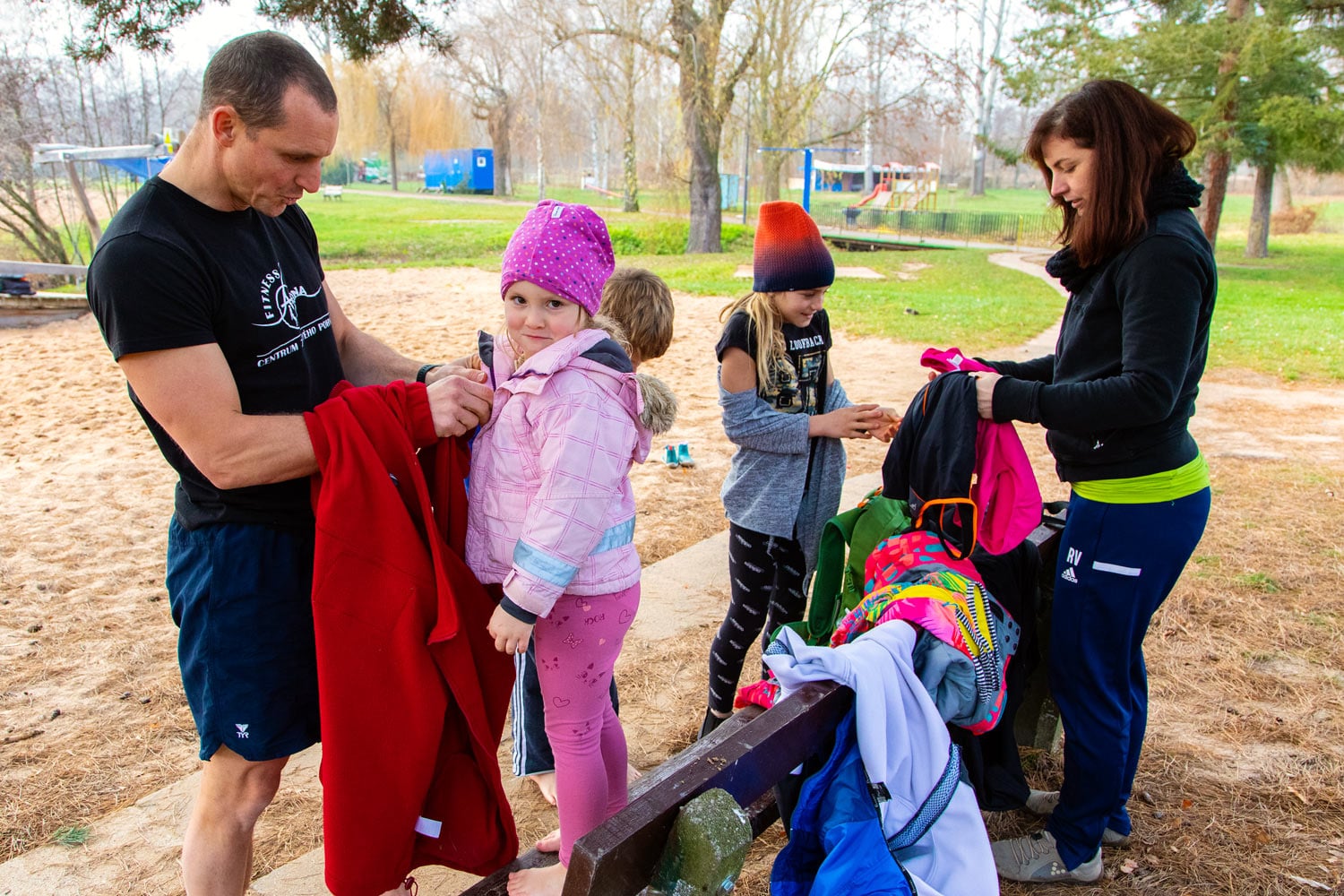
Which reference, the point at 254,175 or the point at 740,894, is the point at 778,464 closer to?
the point at 740,894

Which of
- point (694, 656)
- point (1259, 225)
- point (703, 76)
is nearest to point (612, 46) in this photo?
point (703, 76)

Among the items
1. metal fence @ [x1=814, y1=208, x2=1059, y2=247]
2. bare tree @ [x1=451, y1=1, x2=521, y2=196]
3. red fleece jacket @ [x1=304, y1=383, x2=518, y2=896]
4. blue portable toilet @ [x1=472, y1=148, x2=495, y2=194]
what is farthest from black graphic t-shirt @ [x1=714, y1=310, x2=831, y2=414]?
blue portable toilet @ [x1=472, y1=148, x2=495, y2=194]

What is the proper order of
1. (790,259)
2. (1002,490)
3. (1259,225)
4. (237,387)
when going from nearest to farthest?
(237,387), (1002,490), (790,259), (1259,225)

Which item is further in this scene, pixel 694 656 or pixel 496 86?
pixel 496 86

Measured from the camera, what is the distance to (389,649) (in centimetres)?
190

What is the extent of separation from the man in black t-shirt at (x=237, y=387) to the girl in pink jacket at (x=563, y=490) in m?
0.15

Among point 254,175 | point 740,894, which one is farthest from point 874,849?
point 254,175

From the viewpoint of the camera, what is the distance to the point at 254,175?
71.2 inches

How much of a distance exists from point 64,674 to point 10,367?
679 centimetres

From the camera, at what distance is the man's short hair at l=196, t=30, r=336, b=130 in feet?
5.75

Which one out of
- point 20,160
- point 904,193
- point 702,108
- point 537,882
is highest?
point 702,108

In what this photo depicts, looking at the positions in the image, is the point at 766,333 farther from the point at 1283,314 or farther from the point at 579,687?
the point at 1283,314

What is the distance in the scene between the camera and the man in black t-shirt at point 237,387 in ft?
5.67

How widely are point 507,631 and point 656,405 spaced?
625 millimetres
